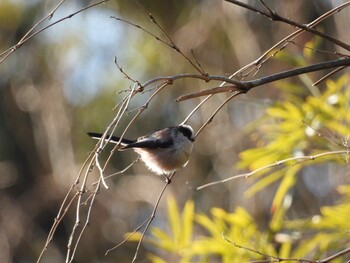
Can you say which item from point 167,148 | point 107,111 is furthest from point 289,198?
point 107,111

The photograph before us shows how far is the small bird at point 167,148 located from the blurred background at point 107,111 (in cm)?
231

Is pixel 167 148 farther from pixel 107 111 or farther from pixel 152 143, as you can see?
pixel 107 111

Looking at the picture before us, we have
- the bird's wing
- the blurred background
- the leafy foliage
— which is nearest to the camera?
the leafy foliage

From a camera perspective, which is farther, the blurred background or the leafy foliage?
the blurred background

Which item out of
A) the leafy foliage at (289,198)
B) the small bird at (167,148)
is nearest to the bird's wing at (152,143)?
the small bird at (167,148)

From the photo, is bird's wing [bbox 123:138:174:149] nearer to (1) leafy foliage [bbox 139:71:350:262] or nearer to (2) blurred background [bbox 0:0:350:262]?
(1) leafy foliage [bbox 139:71:350:262]

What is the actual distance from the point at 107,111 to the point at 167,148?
4279mm

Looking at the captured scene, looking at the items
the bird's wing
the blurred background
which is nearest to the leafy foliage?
the bird's wing

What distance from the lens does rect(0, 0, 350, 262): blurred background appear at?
21.4ft

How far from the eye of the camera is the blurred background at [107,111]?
6.53m

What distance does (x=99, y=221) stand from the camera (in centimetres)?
862

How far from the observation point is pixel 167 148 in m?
3.90

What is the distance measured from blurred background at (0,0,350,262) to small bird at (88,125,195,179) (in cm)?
231

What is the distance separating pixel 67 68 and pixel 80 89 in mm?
330
